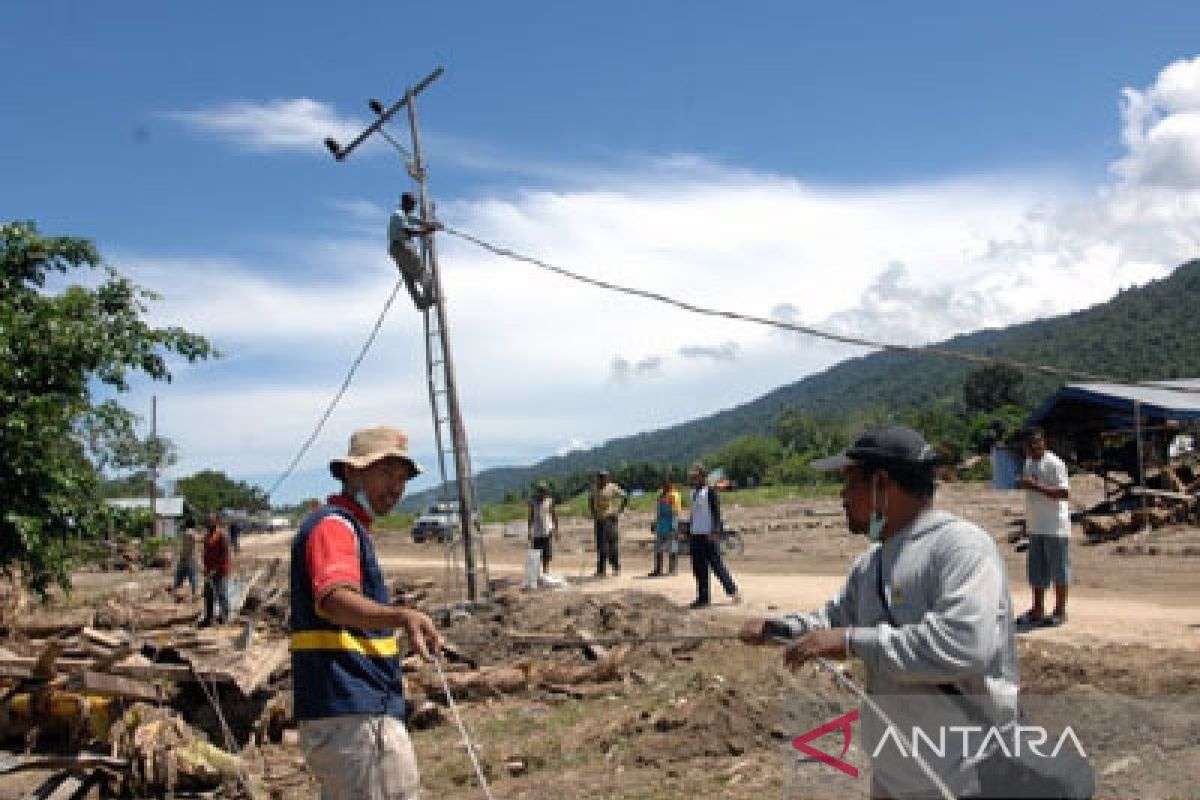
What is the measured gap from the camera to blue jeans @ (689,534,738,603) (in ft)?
49.0

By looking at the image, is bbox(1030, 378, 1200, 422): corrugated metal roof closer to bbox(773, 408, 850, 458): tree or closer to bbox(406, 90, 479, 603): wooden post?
bbox(406, 90, 479, 603): wooden post

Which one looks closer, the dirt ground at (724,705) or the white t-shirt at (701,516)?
the dirt ground at (724,705)

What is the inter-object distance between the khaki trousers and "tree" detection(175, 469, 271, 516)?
84.1 meters

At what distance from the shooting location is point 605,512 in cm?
2030

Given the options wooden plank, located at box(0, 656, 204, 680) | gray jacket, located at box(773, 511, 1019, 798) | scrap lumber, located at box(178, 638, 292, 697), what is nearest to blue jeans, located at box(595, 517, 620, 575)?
scrap lumber, located at box(178, 638, 292, 697)

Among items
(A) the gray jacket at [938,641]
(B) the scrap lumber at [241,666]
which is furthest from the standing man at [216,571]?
(A) the gray jacket at [938,641]

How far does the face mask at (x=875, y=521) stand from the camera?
333cm

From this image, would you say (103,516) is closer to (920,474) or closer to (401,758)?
(401,758)

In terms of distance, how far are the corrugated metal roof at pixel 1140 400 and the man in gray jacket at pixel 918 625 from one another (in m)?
21.0

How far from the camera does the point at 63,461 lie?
12477mm

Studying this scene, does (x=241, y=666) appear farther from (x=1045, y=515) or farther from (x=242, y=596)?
(x=242, y=596)

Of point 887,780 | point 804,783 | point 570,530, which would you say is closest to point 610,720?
point 804,783

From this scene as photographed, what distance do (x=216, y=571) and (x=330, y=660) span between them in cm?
1485

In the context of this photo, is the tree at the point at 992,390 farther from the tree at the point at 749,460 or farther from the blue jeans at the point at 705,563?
the blue jeans at the point at 705,563
